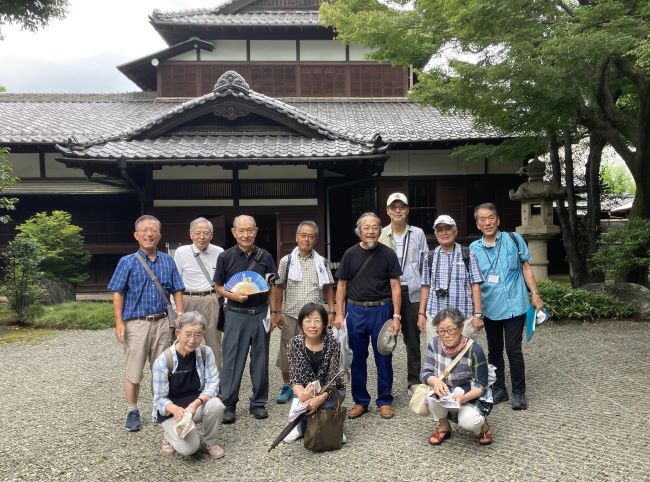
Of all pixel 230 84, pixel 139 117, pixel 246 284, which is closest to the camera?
pixel 246 284

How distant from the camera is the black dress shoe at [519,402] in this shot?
14.7 ft

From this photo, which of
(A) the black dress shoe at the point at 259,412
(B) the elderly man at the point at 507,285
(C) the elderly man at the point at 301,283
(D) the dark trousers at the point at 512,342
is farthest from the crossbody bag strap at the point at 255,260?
(D) the dark trousers at the point at 512,342

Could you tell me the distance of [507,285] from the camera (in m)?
4.44

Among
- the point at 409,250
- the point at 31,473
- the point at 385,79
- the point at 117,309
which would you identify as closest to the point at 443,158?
the point at 385,79

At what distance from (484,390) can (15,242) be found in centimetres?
912

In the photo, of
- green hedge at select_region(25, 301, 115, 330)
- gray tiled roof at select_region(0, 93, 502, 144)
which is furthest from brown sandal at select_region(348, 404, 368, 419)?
gray tiled roof at select_region(0, 93, 502, 144)

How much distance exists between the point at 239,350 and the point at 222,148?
6.58 metres

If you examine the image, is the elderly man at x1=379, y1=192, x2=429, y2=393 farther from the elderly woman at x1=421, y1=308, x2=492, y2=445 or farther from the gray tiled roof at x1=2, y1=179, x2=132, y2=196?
the gray tiled roof at x1=2, y1=179, x2=132, y2=196

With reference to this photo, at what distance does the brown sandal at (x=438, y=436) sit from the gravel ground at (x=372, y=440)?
54mm

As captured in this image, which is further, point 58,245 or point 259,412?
point 58,245

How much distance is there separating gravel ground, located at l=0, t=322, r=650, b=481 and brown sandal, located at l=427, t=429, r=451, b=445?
0.05 m

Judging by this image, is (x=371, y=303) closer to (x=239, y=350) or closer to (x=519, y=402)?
(x=239, y=350)

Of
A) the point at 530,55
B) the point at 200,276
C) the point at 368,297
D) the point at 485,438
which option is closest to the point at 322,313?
the point at 368,297

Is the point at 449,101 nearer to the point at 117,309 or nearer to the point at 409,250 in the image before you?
the point at 409,250
